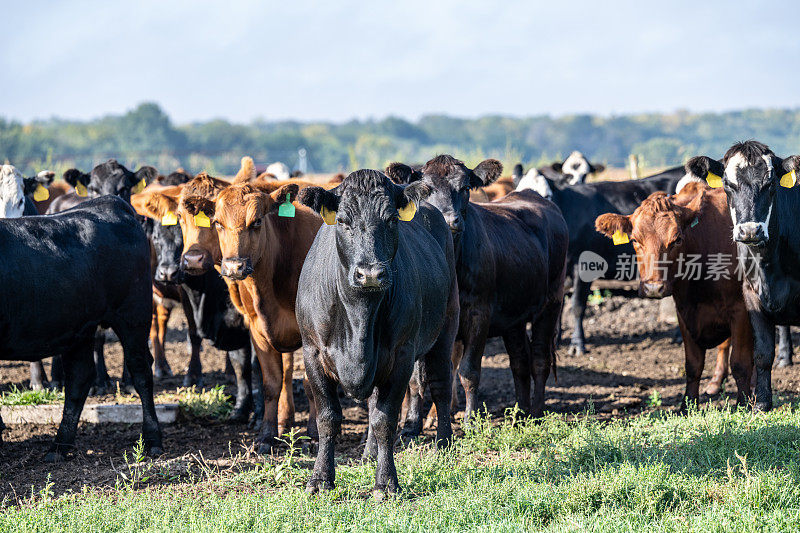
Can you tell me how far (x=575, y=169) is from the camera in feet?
52.2

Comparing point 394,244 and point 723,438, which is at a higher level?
point 394,244

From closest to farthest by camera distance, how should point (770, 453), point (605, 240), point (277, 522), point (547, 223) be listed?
1. point (277, 522)
2. point (770, 453)
3. point (547, 223)
4. point (605, 240)

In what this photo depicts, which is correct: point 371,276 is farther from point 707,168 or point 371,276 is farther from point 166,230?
point 166,230

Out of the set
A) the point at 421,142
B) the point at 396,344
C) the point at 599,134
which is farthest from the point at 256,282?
the point at 421,142

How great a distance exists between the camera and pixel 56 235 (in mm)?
6879

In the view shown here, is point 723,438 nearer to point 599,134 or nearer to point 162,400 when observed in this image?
point 162,400

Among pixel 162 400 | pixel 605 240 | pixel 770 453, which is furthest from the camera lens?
pixel 605 240

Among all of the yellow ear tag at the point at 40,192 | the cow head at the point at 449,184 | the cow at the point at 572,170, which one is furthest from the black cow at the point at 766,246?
the cow at the point at 572,170

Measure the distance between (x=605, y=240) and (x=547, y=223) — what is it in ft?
13.8

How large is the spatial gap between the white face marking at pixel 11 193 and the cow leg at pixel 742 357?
6990 millimetres

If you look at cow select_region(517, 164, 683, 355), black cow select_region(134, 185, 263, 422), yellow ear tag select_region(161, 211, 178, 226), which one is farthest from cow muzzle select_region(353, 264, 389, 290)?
cow select_region(517, 164, 683, 355)

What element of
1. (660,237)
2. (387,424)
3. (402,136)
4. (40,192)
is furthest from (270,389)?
(402,136)

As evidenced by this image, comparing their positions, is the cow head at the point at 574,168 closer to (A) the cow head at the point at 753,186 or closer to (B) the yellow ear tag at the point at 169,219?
(A) the cow head at the point at 753,186

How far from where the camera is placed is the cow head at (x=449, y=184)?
7223 mm
